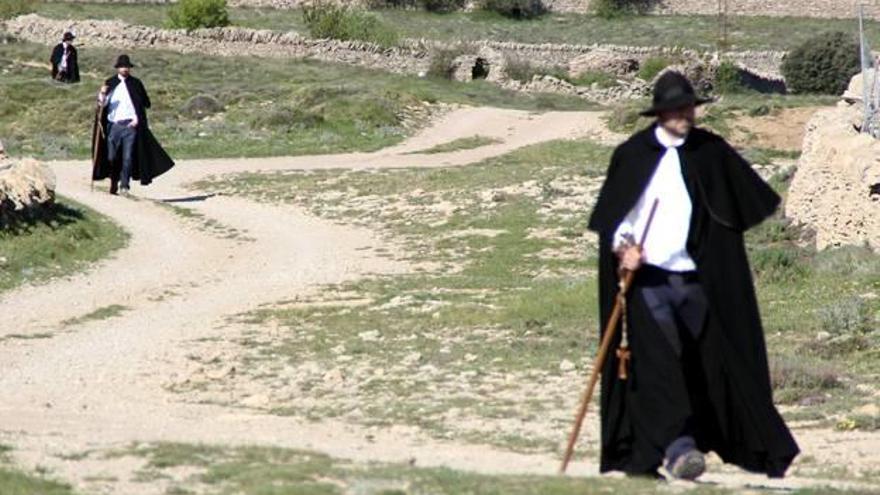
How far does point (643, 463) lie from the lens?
942 cm

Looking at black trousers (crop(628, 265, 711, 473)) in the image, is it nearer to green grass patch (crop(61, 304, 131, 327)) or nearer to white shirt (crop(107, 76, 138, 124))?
green grass patch (crop(61, 304, 131, 327))

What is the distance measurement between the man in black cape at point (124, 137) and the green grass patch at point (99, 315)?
7.63 m

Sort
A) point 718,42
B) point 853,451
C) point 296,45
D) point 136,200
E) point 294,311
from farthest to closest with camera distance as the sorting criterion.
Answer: point 718,42 → point 296,45 → point 136,200 → point 294,311 → point 853,451

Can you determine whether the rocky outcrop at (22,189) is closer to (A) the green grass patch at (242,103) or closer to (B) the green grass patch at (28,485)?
(A) the green grass patch at (242,103)

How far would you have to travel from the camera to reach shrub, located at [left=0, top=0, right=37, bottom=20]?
192ft

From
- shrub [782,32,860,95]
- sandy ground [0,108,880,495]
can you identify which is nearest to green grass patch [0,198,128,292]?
sandy ground [0,108,880,495]

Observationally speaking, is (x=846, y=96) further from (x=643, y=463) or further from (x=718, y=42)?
(x=718, y=42)

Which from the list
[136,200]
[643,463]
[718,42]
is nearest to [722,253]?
[643,463]

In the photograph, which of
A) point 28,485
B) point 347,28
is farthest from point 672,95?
point 347,28

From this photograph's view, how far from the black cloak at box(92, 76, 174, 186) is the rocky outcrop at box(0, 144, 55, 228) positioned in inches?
137

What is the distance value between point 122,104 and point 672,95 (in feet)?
52.2

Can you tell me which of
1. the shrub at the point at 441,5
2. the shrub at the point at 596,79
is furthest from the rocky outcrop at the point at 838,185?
the shrub at the point at 441,5

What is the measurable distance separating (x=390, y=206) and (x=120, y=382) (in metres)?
10.8

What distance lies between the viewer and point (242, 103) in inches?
1473
